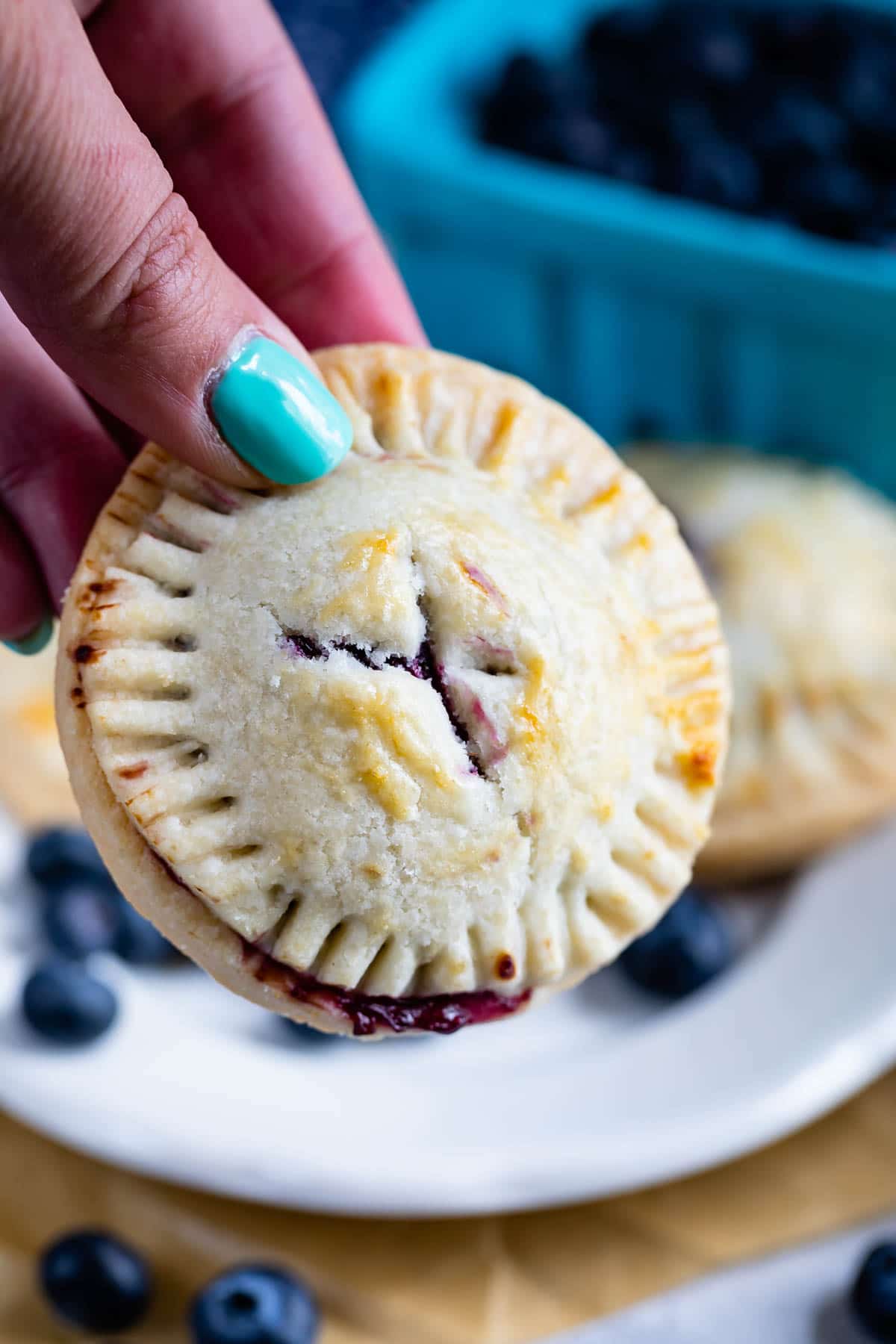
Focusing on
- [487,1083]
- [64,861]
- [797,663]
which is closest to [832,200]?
[797,663]

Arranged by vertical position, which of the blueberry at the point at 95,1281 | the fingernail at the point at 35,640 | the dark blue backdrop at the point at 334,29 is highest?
the fingernail at the point at 35,640

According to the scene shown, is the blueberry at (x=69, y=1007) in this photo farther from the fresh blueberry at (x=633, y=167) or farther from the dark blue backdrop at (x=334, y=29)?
the dark blue backdrop at (x=334, y=29)

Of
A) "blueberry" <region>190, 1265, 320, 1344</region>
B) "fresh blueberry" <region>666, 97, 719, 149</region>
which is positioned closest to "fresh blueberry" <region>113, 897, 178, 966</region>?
"blueberry" <region>190, 1265, 320, 1344</region>

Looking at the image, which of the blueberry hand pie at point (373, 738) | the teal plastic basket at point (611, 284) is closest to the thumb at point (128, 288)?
the blueberry hand pie at point (373, 738)

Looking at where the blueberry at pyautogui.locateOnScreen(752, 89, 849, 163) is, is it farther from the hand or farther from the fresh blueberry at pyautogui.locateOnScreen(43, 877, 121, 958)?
the fresh blueberry at pyautogui.locateOnScreen(43, 877, 121, 958)

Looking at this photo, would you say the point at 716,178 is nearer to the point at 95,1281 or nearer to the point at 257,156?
the point at 257,156

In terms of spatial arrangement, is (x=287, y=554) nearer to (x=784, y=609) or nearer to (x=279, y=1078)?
(x=279, y=1078)

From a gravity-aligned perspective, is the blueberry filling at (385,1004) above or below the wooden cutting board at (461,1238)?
above
